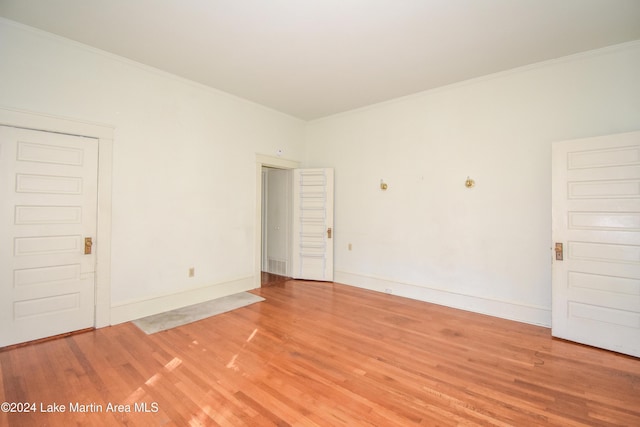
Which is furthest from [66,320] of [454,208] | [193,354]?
[454,208]

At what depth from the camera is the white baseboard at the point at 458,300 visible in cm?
365

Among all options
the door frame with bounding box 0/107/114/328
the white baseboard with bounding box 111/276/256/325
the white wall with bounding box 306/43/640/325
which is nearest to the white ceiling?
the white wall with bounding box 306/43/640/325

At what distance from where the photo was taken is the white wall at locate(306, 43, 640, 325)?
3.42m

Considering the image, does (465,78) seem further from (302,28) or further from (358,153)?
(302,28)

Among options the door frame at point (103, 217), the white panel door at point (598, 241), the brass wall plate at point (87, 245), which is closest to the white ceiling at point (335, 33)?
the door frame at point (103, 217)

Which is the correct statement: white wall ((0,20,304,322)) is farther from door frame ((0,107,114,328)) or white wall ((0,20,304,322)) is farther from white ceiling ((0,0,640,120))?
white ceiling ((0,0,640,120))

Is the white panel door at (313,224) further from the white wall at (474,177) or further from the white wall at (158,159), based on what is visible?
the white wall at (158,159)

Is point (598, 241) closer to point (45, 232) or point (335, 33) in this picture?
point (335, 33)

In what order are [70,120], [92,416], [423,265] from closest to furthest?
1. [92,416]
2. [70,120]
3. [423,265]

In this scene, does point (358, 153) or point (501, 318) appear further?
point (358, 153)

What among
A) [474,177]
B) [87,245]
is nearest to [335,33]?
[474,177]

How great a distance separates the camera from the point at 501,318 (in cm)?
385

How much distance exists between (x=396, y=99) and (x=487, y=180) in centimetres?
201

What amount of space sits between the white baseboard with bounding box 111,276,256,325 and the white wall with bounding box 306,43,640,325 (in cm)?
198
